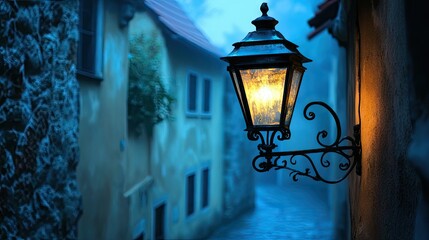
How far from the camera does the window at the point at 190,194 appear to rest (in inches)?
535

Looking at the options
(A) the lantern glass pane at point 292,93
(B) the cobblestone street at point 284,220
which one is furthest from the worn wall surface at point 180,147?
(A) the lantern glass pane at point 292,93

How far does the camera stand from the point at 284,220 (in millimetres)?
17031

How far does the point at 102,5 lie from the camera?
7672 millimetres

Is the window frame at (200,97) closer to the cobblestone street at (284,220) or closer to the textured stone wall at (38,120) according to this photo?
the cobblestone street at (284,220)

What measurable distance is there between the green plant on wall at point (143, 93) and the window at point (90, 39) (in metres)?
2.06

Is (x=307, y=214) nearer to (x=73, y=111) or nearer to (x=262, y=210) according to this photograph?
(x=262, y=210)

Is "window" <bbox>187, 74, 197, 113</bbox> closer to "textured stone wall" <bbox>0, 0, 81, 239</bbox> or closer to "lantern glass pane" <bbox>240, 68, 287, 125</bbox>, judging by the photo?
"textured stone wall" <bbox>0, 0, 81, 239</bbox>

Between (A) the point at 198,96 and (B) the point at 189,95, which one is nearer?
(B) the point at 189,95

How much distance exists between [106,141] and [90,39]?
1522mm

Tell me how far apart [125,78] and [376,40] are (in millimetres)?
6585

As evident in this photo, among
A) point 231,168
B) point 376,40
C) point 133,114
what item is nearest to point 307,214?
point 231,168

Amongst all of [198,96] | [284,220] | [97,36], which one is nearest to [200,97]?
[198,96]

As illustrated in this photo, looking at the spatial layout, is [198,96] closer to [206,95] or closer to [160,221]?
[206,95]

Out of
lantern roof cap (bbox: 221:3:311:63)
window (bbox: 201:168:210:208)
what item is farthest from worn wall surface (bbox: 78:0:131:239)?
window (bbox: 201:168:210:208)
